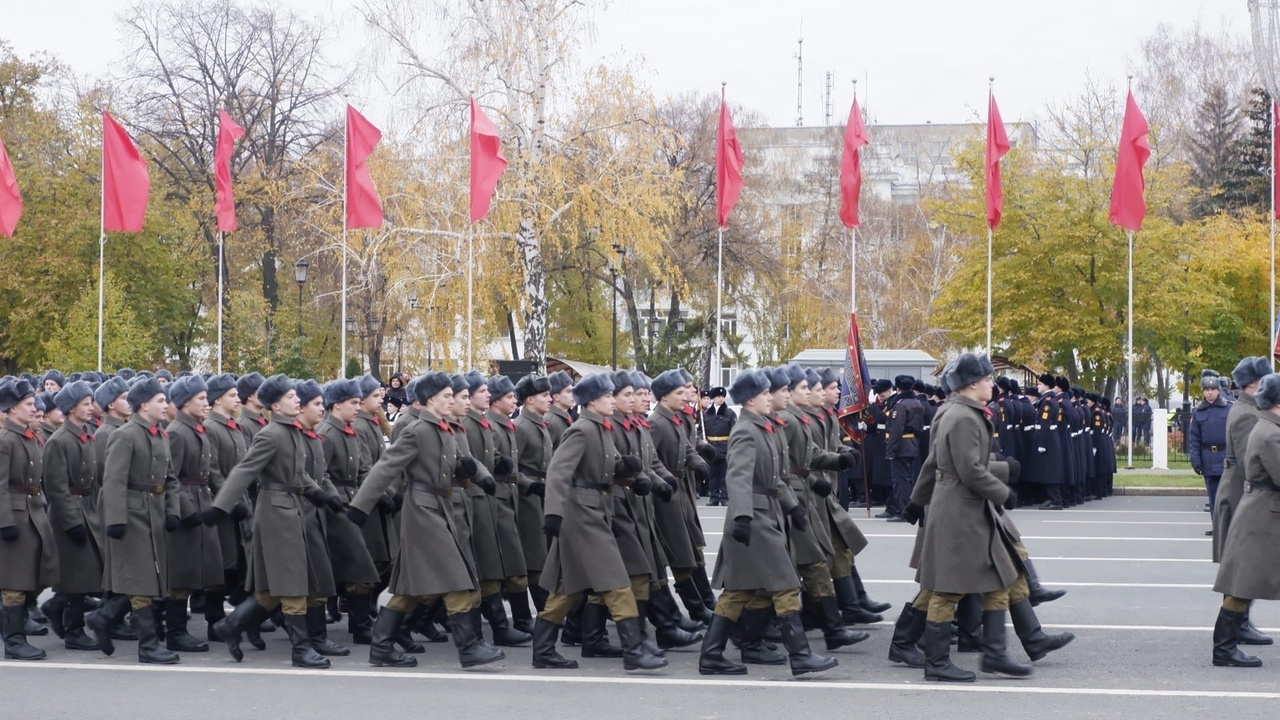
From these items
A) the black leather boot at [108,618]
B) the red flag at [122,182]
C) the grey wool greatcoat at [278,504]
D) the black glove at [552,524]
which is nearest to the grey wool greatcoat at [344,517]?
the grey wool greatcoat at [278,504]

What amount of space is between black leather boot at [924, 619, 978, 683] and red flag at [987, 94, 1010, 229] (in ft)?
59.8

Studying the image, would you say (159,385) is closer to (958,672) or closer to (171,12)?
(958,672)

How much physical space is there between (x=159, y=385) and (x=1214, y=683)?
701 cm

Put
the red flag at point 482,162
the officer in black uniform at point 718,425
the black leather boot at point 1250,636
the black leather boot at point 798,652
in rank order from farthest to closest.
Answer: the red flag at point 482,162, the officer in black uniform at point 718,425, the black leather boot at point 1250,636, the black leather boot at point 798,652

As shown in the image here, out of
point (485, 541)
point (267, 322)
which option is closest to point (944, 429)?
point (485, 541)

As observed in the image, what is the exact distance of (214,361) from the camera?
47406 mm

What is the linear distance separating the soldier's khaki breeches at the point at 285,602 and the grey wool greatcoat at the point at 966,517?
3.90 meters

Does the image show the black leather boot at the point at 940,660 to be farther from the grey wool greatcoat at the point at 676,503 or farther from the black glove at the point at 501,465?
the black glove at the point at 501,465

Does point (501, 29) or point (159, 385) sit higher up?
point (501, 29)

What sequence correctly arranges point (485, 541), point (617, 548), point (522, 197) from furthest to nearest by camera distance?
point (522, 197) → point (485, 541) → point (617, 548)

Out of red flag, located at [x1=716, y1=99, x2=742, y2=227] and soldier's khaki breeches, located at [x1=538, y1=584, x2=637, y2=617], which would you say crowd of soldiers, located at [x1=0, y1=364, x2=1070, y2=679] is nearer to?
soldier's khaki breeches, located at [x1=538, y1=584, x2=637, y2=617]

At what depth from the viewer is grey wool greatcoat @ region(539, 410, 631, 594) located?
9.46 meters

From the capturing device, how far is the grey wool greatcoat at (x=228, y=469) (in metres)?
10.9

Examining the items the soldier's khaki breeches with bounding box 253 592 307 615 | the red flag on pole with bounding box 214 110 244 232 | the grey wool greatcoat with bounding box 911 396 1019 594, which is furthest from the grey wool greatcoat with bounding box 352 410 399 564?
the red flag on pole with bounding box 214 110 244 232
